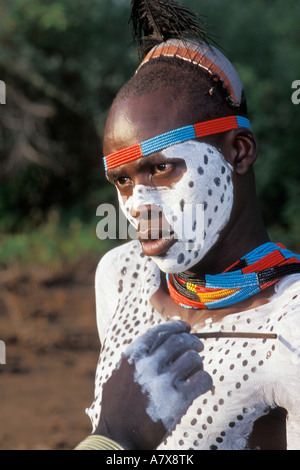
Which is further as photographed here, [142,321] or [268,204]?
[268,204]

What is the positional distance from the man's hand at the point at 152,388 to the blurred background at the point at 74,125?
6.36 metres

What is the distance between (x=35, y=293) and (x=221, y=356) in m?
6.52

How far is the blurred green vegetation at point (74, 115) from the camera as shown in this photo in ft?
34.1

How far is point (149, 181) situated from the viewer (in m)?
2.04

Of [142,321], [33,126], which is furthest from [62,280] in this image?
[142,321]

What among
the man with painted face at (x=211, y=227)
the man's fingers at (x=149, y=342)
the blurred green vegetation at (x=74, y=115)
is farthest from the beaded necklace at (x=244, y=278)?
the blurred green vegetation at (x=74, y=115)

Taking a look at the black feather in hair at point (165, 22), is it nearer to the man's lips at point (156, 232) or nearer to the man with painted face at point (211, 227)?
the man with painted face at point (211, 227)

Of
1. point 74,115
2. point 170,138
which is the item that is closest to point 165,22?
point 170,138

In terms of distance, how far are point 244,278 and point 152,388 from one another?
0.48 m

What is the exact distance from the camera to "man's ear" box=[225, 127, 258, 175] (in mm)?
2105

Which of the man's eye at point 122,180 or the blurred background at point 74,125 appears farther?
the blurred background at point 74,125

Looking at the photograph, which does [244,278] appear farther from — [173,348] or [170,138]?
[170,138]

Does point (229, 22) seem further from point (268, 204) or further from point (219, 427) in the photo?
point (219, 427)

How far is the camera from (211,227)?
208 cm
